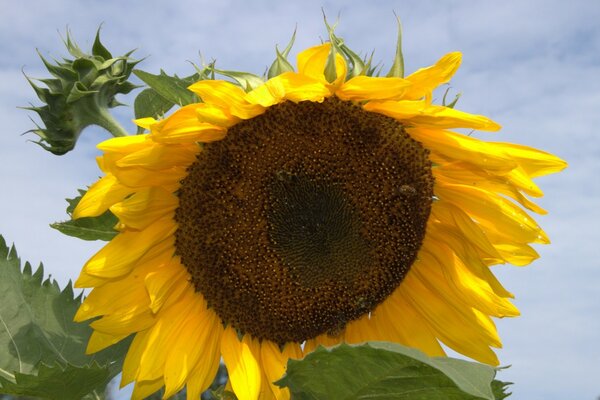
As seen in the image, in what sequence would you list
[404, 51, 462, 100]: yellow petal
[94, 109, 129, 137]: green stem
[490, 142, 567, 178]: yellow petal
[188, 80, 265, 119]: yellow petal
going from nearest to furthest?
[188, 80, 265, 119]: yellow petal, [404, 51, 462, 100]: yellow petal, [490, 142, 567, 178]: yellow petal, [94, 109, 129, 137]: green stem

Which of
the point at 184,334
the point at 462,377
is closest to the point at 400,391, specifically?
the point at 462,377

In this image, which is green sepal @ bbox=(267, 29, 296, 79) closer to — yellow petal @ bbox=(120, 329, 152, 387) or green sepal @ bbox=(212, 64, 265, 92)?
green sepal @ bbox=(212, 64, 265, 92)

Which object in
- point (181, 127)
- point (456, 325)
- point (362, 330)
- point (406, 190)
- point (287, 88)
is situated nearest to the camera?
point (287, 88)

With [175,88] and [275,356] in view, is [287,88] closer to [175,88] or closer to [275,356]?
[175,88]

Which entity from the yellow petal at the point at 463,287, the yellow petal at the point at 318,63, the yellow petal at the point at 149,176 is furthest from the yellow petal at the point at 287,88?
the yellow petal at the point at 463,287

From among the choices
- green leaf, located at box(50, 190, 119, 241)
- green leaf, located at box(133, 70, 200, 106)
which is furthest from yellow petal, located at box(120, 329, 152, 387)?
green leaf, located at box(133, 70, 200, 106)

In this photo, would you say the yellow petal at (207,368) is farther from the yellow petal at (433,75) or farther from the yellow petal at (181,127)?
the yellow petal at (433,75)

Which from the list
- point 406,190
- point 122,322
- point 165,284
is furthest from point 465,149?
point 122,322
